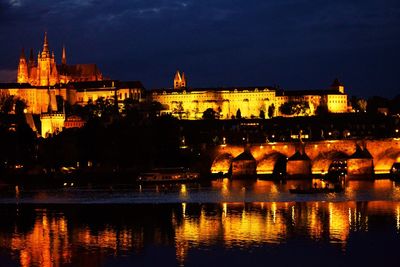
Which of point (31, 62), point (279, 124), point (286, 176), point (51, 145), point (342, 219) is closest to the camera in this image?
point (342, 219)

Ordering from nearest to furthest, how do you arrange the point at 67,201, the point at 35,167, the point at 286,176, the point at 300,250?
the point at 300,250
the point at 67,201
the point at 286,176
the point at 35,167

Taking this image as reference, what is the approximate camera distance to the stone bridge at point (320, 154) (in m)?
71.0

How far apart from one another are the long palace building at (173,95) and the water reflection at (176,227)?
97.3 meters

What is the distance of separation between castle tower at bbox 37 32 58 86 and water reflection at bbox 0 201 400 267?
345 ft

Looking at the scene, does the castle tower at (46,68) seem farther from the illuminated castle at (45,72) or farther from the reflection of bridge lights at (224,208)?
the reflection of bridge lights at (224,208)

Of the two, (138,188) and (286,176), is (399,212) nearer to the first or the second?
(138,188)

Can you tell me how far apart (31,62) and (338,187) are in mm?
108154

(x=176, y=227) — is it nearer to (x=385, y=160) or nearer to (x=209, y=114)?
(x=385, y=160)

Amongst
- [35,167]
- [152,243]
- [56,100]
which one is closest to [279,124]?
[56,100]

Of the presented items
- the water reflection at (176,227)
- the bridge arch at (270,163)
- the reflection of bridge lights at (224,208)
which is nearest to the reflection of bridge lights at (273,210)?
the water reflection at (176,227)

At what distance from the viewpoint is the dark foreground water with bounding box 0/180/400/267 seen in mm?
31891

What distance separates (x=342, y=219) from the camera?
4200cm

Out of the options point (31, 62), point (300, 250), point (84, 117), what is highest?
point (31, 62)

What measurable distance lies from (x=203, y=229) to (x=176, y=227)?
5.50 ft
